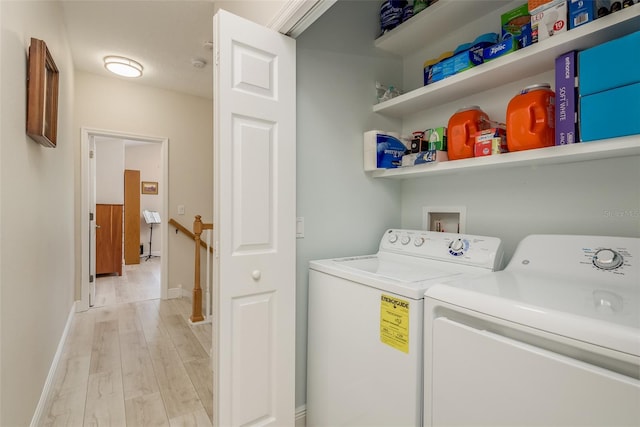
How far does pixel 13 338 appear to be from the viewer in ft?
4.13

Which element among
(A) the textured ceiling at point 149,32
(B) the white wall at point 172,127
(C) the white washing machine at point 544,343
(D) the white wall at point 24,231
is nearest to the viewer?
(C) the white washing machine at point 544,343

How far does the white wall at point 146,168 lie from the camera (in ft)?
23.3

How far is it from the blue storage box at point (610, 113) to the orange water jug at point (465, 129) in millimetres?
435

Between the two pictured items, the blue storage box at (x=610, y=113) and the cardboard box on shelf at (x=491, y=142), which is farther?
the cardboard box on shelf at (x=491, y=142)

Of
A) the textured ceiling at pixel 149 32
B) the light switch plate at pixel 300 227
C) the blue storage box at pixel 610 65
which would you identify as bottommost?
the light switch plate at pixel 300 227

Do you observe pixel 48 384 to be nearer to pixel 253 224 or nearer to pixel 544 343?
pixel 253 224

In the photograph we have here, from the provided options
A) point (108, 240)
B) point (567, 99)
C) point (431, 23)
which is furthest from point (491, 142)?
point (108, 240)

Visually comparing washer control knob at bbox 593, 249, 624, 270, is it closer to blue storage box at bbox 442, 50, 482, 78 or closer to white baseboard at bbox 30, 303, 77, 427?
blue storage box at bbox 442, 50, 482, 78

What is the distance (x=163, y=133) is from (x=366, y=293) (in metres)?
3.60

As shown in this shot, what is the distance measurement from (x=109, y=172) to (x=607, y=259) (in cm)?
650

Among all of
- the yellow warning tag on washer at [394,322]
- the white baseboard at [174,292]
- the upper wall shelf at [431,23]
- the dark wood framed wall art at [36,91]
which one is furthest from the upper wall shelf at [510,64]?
the white baseboard at [174,292]

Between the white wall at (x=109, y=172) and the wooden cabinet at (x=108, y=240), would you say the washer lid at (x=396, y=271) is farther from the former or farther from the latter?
the white wall at (x=109, y=172)

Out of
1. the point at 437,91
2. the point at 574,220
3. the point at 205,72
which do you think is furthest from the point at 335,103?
the point at 205,72

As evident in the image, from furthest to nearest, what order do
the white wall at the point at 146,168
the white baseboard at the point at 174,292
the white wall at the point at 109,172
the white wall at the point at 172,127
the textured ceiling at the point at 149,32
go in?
the white wall at the point at 146,168 → the white wall at the point at 109,172 → the white baseboard at the point at 174,292 → the white wall at the point at 172,127 → the textured ceiling at the point at 149,32
